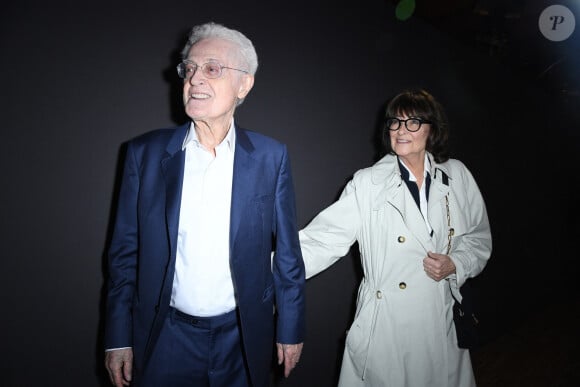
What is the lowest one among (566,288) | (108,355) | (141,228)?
(566,288)

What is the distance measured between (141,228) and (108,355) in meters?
0.52

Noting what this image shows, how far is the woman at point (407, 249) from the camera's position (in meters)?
1.83

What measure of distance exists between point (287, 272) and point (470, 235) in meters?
1.17

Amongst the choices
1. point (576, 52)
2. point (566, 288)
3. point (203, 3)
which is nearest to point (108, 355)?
point (203, 3)

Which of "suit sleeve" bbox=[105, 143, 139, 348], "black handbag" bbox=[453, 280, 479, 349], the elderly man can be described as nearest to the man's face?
the elderly man

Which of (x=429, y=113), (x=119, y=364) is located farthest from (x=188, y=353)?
Result: (x=429, y=113)

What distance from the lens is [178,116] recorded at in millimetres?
1841

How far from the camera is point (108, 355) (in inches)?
55.6

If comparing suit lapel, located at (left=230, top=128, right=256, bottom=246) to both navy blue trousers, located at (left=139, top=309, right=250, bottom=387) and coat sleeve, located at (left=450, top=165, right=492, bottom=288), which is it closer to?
navy blue trousers, located at (left=139, top=309, right=250, bottom=387)

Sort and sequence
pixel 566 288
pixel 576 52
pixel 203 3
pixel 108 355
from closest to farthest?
pixel 108 355 → pixel 203 3 → pixel 576 52 → pixel 566 288

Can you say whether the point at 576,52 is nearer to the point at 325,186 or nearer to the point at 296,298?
the point at 325,186

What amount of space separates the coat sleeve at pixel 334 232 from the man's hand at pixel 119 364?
0.95m

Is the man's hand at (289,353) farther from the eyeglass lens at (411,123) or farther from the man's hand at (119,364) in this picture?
the eyeglass lens at (411,123)

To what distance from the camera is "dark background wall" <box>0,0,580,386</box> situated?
1540mm
